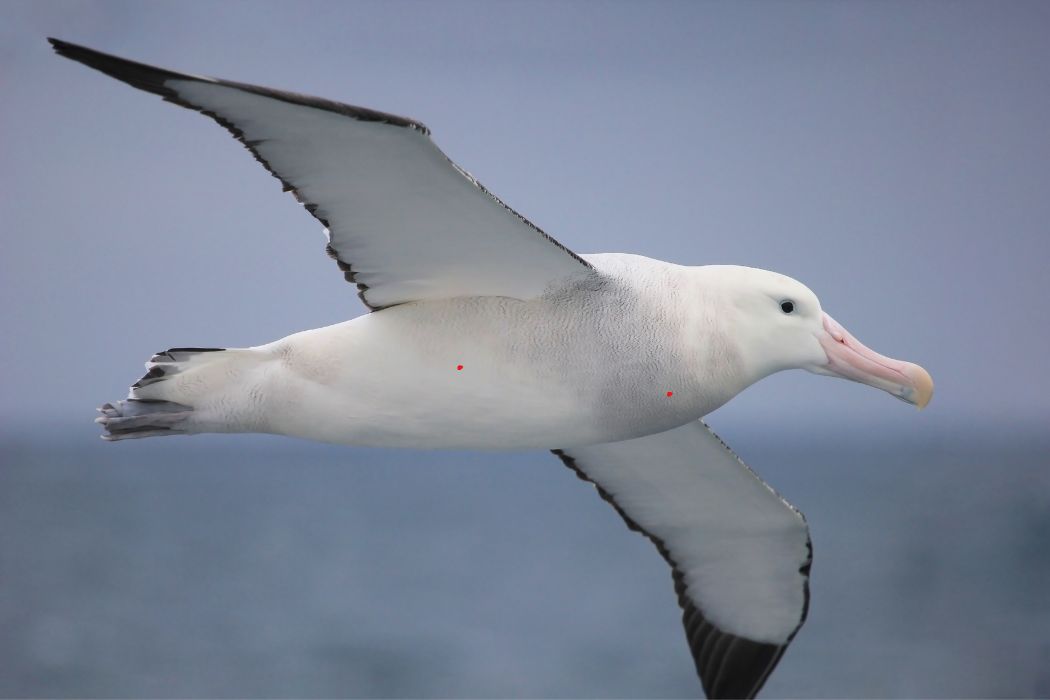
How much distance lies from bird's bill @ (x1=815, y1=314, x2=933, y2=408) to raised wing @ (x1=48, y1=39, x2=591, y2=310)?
0.87 meters

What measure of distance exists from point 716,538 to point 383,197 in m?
2.48

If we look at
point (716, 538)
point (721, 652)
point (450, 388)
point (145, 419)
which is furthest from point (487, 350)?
point (721, 652)

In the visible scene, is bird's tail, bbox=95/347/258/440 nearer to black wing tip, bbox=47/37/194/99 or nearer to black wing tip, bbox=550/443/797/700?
black wing tip, bbox=47/37/194/99

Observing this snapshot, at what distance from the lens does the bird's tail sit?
3879mm

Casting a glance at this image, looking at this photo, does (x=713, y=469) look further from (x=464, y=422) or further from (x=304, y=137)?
(x=304, y=137)

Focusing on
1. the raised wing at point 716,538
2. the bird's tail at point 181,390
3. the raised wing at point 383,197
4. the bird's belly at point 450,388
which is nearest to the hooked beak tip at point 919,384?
the bird's belly at point 450,388

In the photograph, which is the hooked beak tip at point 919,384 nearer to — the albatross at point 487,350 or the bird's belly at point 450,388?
the albatross at point 487,350

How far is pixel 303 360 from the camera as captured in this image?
3867 millimetres

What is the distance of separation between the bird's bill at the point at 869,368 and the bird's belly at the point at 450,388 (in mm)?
500

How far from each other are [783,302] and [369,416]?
1382 mm

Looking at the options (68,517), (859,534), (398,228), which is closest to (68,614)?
(68,517)

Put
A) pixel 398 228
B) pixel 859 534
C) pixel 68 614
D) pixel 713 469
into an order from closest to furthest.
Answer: pixel 398 228, pixel 713 469, pixel 68 614, pixel 859 534

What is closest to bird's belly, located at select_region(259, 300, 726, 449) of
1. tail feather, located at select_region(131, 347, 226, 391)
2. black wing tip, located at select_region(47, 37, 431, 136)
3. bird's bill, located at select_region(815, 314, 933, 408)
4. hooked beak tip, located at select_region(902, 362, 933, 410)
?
tail feather, located at select_region(131, 347, 226, 391)

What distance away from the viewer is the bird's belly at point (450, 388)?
3.83m
